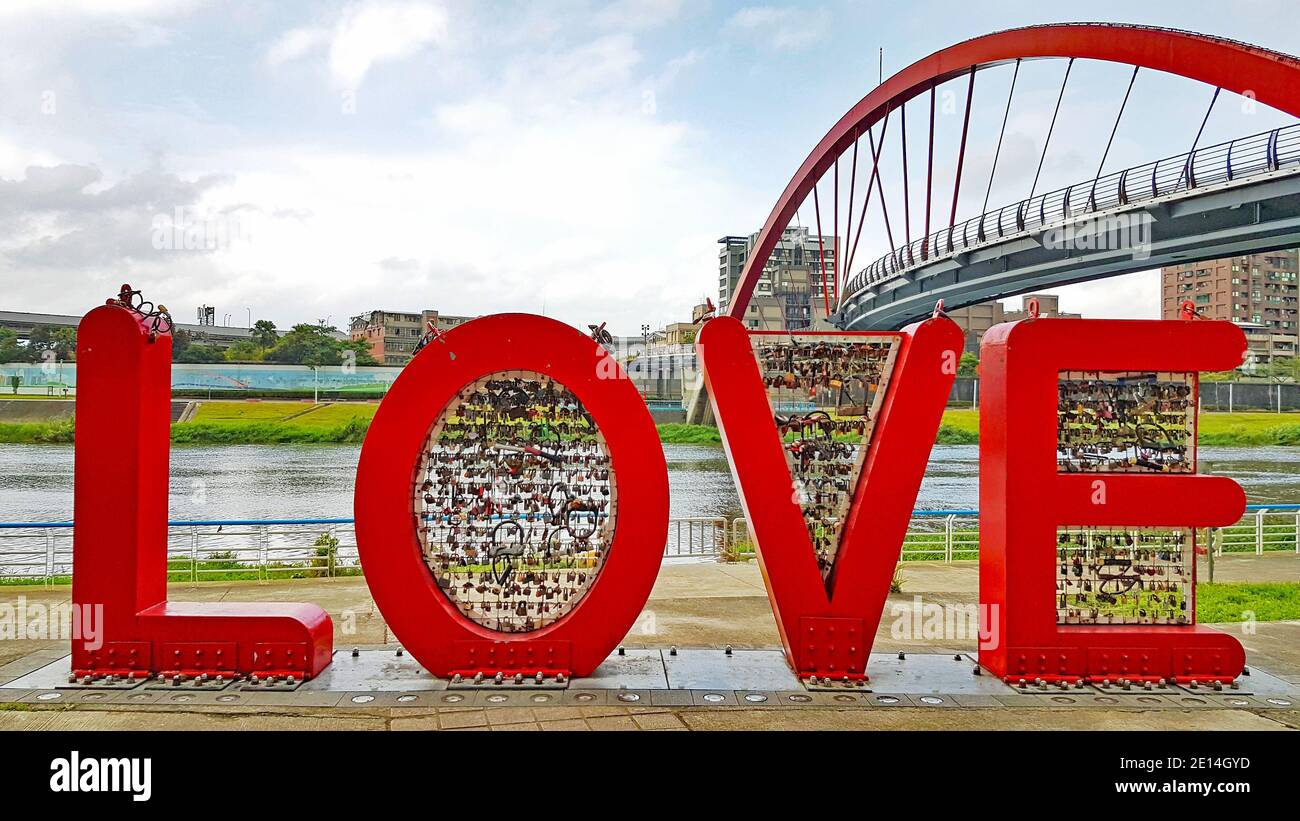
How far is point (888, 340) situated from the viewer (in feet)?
21.7

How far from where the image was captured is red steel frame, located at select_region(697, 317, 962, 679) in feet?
20.2

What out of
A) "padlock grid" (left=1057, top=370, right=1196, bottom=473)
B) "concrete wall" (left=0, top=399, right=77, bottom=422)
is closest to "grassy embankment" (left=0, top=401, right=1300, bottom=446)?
"concrete wall" (left=0, top=399, right=77, bottom=422)

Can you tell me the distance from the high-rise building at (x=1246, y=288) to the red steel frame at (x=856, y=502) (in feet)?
152

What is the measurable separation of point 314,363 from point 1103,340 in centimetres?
2233

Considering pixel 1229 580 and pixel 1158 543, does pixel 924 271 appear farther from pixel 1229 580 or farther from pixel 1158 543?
pixel 1158 543

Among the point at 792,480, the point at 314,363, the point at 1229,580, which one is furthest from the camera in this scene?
the point at 314,363

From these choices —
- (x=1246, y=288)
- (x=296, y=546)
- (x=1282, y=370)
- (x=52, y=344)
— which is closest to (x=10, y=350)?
(x=52, y=344)

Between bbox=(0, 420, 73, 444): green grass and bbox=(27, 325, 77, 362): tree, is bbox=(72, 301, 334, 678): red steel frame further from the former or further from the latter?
bbox=(0, 420, 73, 444): green grass

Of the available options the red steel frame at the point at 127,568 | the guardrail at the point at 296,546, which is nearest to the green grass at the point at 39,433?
the guardrail at the point at 296,546

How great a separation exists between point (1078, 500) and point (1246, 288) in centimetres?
5295

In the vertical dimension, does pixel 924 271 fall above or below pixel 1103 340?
above

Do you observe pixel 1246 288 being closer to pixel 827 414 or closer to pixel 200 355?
pixel 200 355

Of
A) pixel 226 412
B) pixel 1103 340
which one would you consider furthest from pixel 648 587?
pixel 226 412

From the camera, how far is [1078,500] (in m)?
6.13
